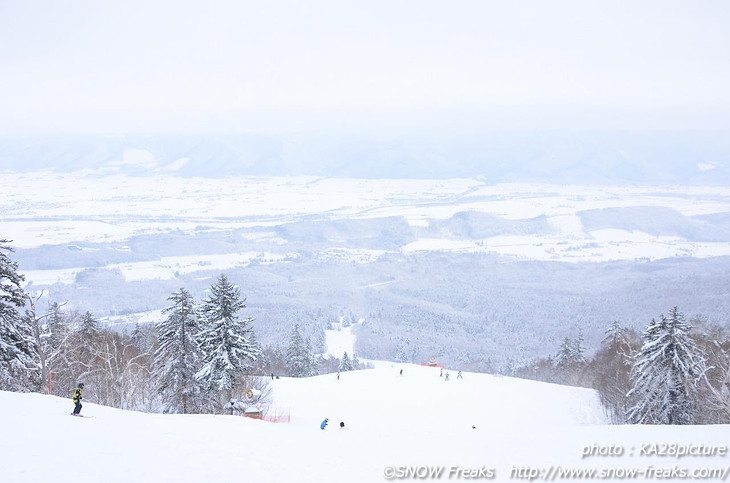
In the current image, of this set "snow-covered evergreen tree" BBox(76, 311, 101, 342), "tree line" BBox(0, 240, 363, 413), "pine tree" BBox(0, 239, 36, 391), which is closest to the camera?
"pine tree" BBox(0, 239, 36, 391)

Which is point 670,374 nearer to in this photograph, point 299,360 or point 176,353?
point 176,353

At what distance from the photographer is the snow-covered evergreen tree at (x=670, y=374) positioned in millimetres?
33125

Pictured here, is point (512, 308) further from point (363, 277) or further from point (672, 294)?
point (363, 277)

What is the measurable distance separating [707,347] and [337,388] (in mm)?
28372

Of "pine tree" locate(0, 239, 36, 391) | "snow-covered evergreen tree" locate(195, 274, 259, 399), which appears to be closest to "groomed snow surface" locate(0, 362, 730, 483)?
"pine tree" locate(0, 239, 36, 391)

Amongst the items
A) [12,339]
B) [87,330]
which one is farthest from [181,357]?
[87,330]

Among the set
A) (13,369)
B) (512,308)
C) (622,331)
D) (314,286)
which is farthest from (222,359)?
(314,286)

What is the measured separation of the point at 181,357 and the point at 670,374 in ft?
91.2

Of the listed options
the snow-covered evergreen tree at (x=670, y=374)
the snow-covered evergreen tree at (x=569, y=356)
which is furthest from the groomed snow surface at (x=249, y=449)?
the snow-covered evergreen tree at (x=569, y=356)

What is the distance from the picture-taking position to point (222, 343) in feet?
110

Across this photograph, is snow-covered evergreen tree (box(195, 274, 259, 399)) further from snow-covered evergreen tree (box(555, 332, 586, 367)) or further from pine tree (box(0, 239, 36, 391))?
snow-covered evergreen tree (box(555, 332, 586, 367))

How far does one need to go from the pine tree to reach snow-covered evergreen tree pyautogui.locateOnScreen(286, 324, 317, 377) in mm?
41091

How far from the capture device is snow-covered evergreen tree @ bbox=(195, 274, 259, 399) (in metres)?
33.0

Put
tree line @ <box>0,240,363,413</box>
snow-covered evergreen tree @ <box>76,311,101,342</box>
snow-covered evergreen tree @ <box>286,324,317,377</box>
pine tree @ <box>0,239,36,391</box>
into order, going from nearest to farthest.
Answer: pine tree @ <box>0,239,36,391</box> < tree line @ <box>0,240,363,413</box> < snow-covered evergreen tree @ <box>76,311,101,342</box> < snow-covered evergreen tree @ <box>286,324,317,377</box>
